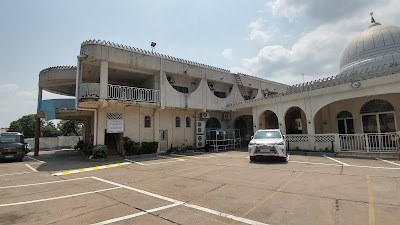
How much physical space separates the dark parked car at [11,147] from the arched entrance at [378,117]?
24.6 meters

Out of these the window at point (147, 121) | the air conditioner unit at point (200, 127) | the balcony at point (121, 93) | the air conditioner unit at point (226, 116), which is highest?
the balcony at point (121, 93)

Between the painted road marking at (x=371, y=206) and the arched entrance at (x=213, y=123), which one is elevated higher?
the arched entrance at (x=213, y=123)

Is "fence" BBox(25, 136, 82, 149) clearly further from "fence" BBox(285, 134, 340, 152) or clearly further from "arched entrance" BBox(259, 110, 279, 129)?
"fence" BBox(285, 134, 340, 152)

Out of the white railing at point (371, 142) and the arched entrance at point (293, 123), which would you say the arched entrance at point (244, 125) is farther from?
the white railing at point (371, 142)

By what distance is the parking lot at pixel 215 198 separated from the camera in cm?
454

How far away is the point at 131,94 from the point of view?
1647 centimetres

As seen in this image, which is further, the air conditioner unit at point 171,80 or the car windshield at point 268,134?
the air conditioner unit at point 171,80

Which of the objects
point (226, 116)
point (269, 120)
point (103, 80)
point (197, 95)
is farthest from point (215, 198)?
point (269, 120)

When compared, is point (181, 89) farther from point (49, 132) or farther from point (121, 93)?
point (49, 132)

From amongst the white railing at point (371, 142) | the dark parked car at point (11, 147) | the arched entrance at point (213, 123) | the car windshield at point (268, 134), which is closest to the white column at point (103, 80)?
the dark parked car at point (11, 147)

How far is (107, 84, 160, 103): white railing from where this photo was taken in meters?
15.6

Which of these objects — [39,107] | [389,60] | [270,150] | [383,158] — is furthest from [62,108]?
[389,60]

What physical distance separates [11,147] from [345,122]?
79.6ft

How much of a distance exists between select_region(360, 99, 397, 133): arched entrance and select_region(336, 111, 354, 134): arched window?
2.41 ft
